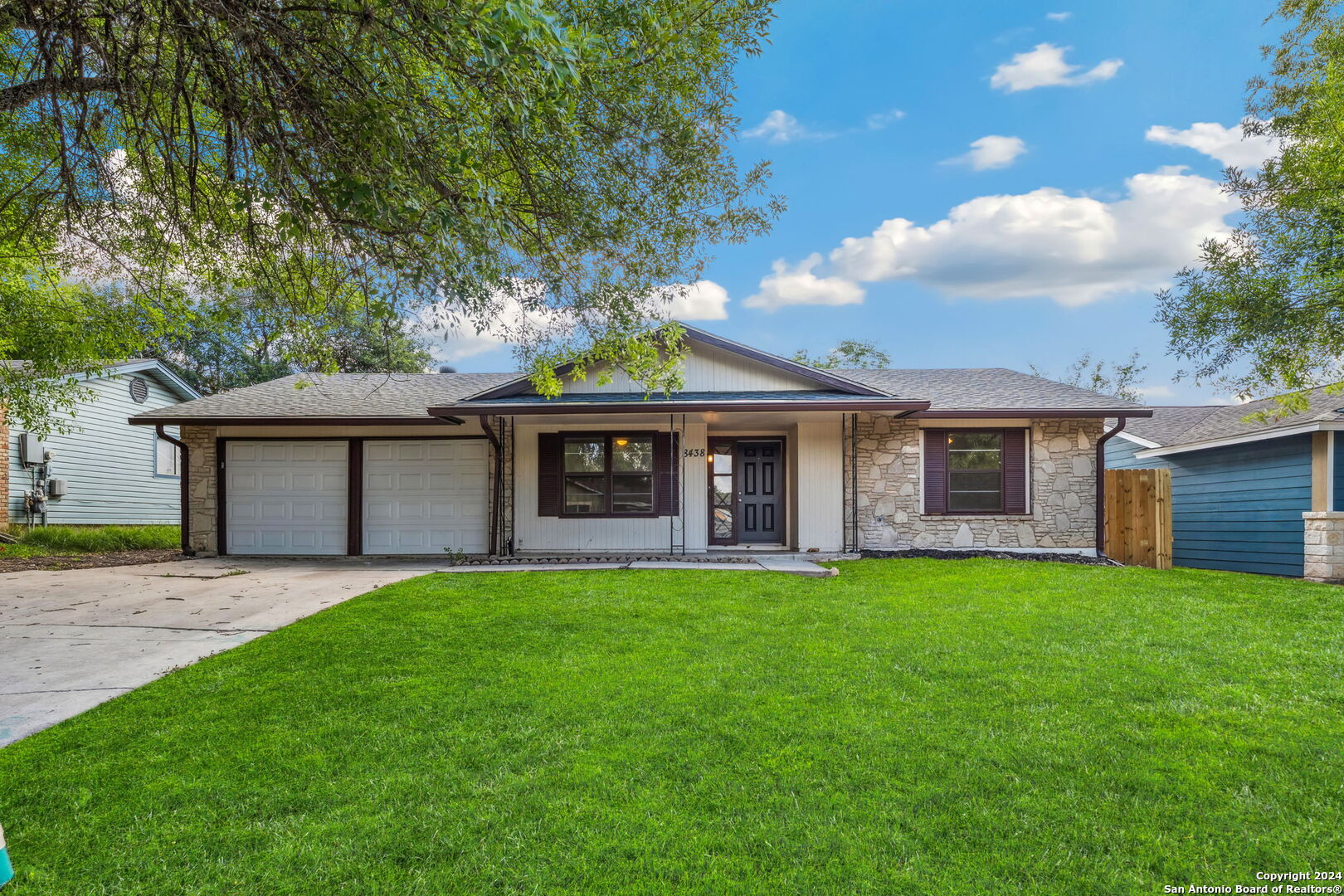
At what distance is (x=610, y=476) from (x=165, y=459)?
47.3ft

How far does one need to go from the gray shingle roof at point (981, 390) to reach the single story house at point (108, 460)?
620 inches

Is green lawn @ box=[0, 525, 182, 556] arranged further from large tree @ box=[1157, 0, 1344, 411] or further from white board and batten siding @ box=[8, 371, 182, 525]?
large tree @ box=[1157, 0, 1344, 411]

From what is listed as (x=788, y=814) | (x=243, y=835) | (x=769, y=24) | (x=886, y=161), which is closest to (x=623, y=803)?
(x=788, y=814)

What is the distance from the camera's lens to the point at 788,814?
252 centimetres

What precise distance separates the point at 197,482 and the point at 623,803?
40.2ft

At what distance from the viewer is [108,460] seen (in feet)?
53.4

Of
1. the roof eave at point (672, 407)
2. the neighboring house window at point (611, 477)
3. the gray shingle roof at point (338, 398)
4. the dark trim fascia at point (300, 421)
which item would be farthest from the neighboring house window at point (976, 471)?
the gray shingle roof at point (338, 398)

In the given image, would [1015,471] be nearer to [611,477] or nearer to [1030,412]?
[1030,412]

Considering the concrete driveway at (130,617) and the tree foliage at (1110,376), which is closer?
the concrete driveway at (130,617)

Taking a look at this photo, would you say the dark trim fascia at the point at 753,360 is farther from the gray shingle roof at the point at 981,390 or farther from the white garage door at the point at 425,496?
the gray shingle roof at the point at 981,390

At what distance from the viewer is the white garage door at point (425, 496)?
1152 cm

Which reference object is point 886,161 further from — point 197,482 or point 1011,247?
point 197,482

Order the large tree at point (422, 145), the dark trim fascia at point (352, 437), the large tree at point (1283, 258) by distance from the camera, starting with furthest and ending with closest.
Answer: the dark trim fascia at point (352, 437) → the large tree at point (1283, 258) → the large tree at point (422, 145)

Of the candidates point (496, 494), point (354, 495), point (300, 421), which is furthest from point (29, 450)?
point (496, 494)
